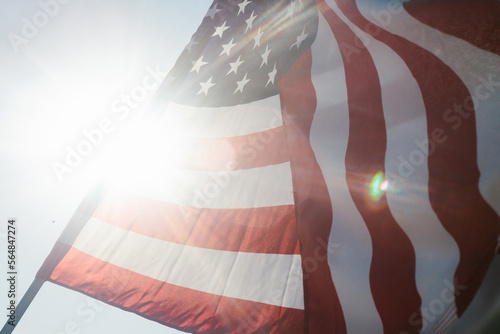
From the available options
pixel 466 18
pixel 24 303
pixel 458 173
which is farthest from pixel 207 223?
pixel 466 18

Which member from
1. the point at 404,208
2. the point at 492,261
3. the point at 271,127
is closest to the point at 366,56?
the point at 271,127

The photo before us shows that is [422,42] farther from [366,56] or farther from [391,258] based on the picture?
[391,258]

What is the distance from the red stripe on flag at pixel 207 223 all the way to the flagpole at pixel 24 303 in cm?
80

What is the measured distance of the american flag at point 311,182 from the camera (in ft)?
5.82

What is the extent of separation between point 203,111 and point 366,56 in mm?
1931

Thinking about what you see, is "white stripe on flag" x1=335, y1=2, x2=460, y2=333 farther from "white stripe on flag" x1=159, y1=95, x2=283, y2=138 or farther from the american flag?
"white stripe on flag" x1=159, y1=95, x2=283, y2=138

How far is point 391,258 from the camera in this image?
73.9 inches

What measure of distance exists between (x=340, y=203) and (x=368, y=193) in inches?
8.1

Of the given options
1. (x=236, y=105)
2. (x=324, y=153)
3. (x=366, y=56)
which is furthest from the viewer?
(x=236, y=105)

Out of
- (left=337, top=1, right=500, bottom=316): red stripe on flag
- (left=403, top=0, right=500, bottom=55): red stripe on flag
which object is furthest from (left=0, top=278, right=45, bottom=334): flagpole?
(left=403, top=0, right=500, bottom=55): red stripe on flag

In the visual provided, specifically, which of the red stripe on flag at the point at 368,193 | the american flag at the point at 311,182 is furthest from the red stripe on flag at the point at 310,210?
the red stripe on flag at the point at 368,193

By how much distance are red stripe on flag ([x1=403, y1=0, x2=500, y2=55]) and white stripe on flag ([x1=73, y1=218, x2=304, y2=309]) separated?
7.00 ft

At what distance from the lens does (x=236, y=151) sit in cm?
341

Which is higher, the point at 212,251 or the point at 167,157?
the point at 167,157
